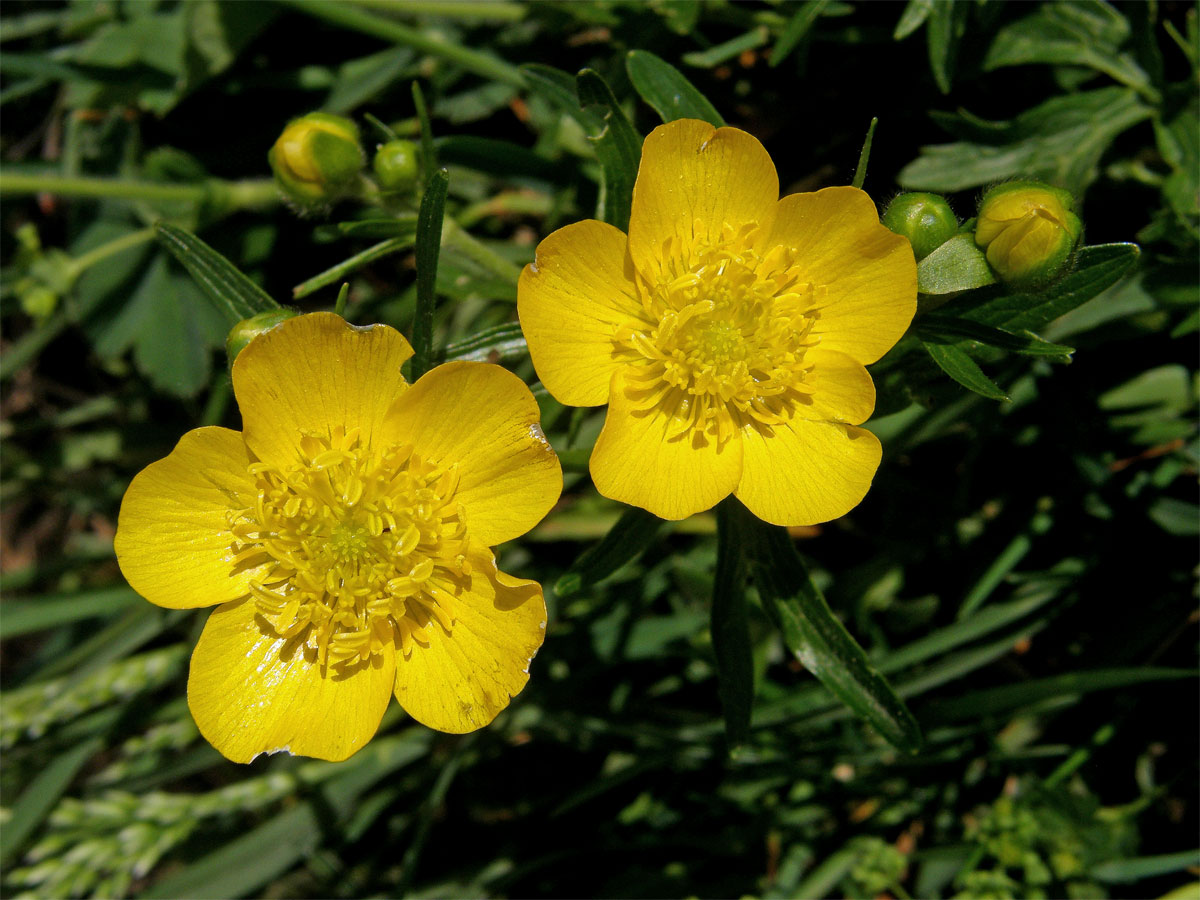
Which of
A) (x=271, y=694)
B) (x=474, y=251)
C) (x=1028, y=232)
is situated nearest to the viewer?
(x=1028, y=232)

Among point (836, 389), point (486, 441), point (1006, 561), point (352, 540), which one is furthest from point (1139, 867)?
point (352, 540)

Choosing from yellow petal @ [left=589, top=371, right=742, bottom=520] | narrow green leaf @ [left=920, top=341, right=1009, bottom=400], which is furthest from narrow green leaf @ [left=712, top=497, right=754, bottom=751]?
narrow green leaf @ [left=920, top=341, right=1009, bottom=400]

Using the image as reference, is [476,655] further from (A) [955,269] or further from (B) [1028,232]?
(B) [1028,232]

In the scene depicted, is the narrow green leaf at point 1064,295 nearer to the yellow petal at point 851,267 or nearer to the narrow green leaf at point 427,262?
the yellow petal at point 851,267

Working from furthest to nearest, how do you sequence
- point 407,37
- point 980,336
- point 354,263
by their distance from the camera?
point 407,37 → point 354,263 → point 980,336

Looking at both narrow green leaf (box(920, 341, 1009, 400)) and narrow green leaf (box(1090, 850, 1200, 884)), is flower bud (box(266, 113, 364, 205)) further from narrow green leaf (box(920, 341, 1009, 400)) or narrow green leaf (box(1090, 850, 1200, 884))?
narrow green leaf (box(1090, 850, 1200, 884))

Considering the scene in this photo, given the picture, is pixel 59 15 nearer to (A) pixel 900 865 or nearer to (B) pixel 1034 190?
(B) pixel 1034 190

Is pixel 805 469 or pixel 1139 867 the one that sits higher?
pixel 805 469
